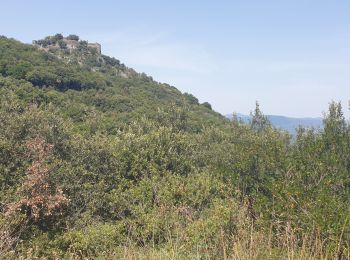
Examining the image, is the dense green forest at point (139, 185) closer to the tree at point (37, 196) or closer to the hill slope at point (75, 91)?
the tree at point (37, 196)

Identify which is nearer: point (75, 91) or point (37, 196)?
point (37, 196)

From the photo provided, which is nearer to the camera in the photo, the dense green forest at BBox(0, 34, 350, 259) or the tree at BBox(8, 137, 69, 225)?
the dense green forest at BBox(0, 34, 350, 259)

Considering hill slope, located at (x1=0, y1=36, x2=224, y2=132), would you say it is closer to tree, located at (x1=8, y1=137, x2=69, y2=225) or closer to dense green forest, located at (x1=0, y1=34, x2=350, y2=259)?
dense green forest, located at (x1=0, y1=34, x2=350, y2=259)

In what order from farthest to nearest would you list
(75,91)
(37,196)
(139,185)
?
(75,91)
(139,185)
(37,196)

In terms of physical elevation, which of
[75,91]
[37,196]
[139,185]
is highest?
[75,91]

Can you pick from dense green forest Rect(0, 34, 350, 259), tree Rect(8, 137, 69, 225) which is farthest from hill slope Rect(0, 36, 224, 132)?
tree Rect(8, 137, 69, 225)

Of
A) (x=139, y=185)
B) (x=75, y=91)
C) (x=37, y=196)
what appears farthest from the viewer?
(x=75, y=91)

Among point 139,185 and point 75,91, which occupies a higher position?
point 75,91

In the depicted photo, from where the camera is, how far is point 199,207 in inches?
842

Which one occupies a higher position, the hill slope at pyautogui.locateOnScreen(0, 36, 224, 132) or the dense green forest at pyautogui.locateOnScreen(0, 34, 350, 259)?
the hill slope at pyautogui.locateOnScreen(0, 36, 224, 132)

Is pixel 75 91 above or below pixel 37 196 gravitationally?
above

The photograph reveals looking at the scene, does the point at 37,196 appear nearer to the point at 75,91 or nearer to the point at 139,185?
the point at 139,185

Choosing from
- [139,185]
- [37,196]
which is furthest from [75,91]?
[37,196]

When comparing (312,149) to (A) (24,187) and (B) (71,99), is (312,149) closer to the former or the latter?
(A) (24,187)
